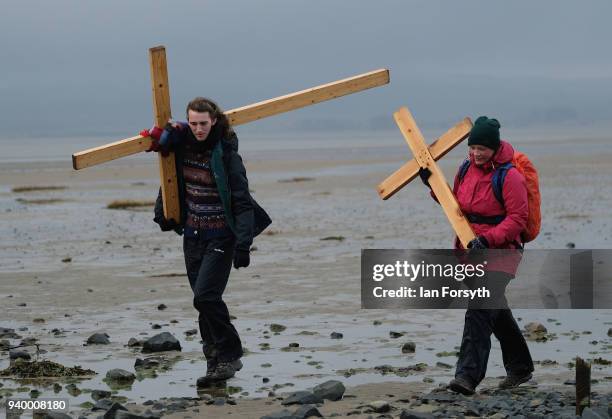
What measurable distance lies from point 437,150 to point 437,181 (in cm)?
29

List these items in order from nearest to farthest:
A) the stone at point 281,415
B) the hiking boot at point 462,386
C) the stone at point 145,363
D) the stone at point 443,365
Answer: the stone at point 281,415
the hiking boot at point 462,386
the stone at point 443,365
the stone at point 145,363

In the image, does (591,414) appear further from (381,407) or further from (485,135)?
(485,135)

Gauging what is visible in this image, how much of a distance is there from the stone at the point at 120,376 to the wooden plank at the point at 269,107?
68.6 inches

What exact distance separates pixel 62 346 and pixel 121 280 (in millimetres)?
4782

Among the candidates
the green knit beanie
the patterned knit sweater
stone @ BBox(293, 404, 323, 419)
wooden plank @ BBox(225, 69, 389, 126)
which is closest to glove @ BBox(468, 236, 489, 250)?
the green knit beanie

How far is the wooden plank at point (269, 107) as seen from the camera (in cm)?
940

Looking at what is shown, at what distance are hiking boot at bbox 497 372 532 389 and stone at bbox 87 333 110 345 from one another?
4143 millimetres

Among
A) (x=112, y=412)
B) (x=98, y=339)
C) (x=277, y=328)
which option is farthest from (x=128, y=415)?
(x=277, y=328)

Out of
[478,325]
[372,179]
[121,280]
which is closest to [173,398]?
[478,325]

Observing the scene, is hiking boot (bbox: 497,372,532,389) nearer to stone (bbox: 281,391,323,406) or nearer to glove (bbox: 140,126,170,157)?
stone (bbox: 281,391,323,406)

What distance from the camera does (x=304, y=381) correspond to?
9547mm

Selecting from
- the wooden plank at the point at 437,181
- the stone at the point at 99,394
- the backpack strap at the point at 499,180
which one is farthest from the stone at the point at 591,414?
the stone at the point at 99,394

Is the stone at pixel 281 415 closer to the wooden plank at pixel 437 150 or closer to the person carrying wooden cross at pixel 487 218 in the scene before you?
the person carrying wooden cross at pixel 487 218

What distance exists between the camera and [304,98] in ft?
32.2
